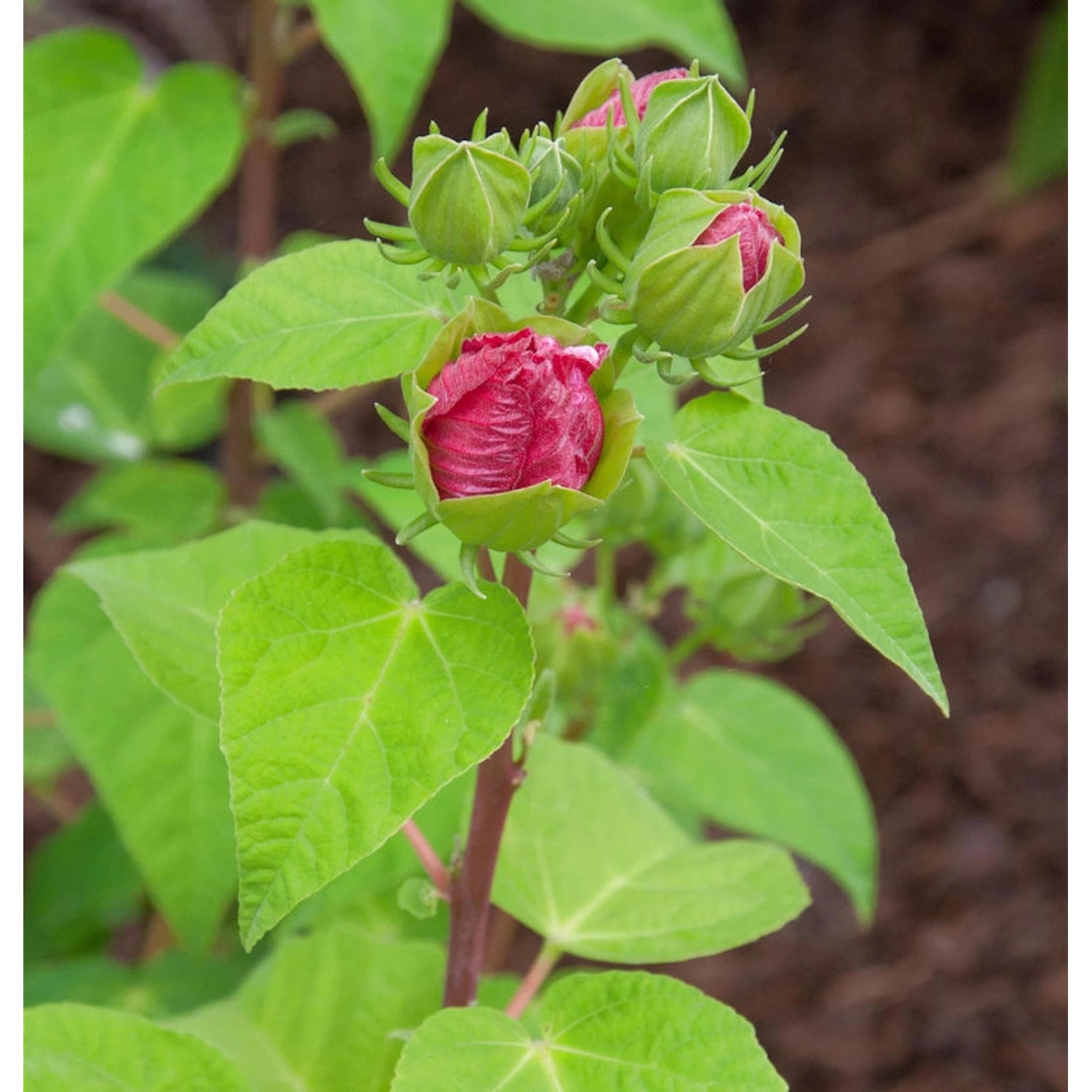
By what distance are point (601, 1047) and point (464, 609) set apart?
0.84ft

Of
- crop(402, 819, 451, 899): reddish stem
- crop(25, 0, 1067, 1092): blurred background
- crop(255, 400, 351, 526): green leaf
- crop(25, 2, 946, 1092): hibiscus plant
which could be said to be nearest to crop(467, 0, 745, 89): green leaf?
crop(25, 2, 946, 1092): hibiscus plant

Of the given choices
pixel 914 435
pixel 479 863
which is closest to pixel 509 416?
pixel 479 863

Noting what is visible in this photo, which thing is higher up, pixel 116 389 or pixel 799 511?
pixel 799 511

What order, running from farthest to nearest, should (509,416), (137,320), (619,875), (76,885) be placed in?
(76,885), (137,320), (619,875), (509,416)

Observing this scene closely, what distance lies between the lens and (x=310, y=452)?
54.7 inches

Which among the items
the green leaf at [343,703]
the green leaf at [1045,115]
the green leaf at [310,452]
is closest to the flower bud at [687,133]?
the green leaf at [343,703]

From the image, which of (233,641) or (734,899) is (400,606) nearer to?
(233,641)

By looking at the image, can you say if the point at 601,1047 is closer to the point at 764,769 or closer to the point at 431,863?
the point at 431,863

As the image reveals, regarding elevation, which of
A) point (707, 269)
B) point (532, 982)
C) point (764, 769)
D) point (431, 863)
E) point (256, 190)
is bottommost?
point (764, 769)

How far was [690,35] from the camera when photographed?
1.31 meters

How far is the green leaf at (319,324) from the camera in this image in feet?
2.23

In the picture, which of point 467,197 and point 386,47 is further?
point 386,47

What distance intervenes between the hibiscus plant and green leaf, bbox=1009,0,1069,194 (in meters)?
2.24

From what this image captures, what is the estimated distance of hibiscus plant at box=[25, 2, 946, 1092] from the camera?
599mm
